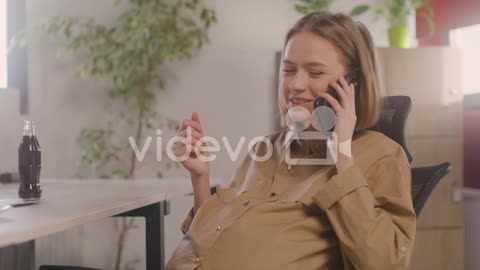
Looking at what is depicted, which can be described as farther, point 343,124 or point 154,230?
point 154,230

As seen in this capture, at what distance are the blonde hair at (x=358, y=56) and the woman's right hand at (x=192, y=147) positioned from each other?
0.34 metres

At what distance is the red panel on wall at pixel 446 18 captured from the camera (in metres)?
2.76

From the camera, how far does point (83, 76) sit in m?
2.79

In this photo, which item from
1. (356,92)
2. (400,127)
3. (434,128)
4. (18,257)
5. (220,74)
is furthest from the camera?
(220,74)

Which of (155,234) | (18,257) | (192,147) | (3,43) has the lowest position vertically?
(18,257)

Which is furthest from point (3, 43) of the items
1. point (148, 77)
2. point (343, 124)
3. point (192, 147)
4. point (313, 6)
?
point (343, 124)

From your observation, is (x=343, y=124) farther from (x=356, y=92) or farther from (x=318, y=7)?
(x=318, y=7)

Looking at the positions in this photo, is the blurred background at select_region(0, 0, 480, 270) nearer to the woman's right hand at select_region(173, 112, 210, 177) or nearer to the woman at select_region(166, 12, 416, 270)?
the woman's right hand at select_region(173, 112, 210, 177)

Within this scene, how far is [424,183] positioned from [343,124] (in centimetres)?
31

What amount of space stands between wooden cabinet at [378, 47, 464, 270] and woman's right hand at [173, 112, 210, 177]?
1472 mm

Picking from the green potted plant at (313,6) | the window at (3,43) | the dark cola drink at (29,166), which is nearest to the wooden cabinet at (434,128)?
the green potted plant at (313,6)

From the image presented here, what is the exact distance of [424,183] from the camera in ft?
4.11

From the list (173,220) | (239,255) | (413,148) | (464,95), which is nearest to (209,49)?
(173,220)

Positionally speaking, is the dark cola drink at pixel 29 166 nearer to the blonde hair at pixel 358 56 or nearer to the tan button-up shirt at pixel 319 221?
the tan button-up shirt at pixel 319 221
